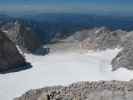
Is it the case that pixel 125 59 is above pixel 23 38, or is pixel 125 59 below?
above

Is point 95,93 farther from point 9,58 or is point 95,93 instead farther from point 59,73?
point 9,58

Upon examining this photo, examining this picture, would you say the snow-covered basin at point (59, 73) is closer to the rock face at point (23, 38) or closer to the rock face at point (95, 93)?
the rock face at point (23, 38)

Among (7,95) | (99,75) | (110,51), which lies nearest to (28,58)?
(110,51)

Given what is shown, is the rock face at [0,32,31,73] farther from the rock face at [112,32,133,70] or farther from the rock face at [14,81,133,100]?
Answer: the rock face at [14,81,133,100]

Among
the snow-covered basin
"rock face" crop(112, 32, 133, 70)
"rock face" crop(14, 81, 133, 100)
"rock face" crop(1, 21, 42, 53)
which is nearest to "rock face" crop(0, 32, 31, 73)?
the snow-covered basin

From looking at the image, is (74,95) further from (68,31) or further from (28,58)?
(68,31)

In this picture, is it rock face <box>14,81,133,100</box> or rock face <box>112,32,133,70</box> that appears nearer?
rock face <box>14,81,133,100</box>

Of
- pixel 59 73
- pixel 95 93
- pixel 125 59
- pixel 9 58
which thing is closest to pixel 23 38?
pixel 9 58
